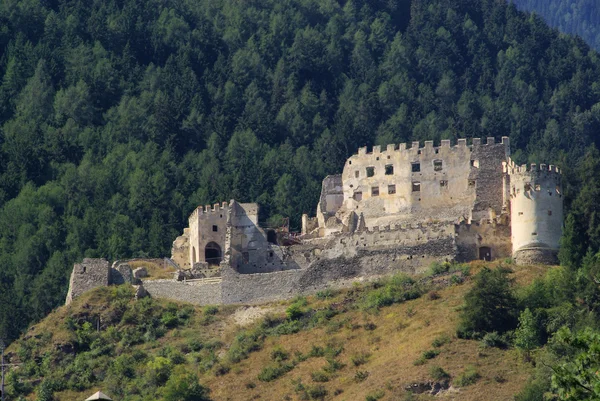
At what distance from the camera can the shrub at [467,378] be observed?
6450 centimetres

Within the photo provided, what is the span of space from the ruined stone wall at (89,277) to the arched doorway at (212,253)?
203 inches

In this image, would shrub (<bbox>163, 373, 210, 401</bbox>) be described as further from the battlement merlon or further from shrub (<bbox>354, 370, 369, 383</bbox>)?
the battlement merlon

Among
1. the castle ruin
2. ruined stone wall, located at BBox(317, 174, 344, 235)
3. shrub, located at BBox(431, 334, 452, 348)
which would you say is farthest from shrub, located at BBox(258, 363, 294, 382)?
ruined stone wall, located at BBox(317, 174, 344, 235)

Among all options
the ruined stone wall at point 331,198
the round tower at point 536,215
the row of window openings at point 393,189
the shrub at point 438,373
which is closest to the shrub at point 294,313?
the round tower at point 536,215

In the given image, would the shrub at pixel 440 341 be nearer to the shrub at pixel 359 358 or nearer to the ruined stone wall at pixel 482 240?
Answer: the shrub at pixel 359 358

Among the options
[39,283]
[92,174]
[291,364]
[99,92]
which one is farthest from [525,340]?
[99,92]

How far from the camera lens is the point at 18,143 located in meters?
119

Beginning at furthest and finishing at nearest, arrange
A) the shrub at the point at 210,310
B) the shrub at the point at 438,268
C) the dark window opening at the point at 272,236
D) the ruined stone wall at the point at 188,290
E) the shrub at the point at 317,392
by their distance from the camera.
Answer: the dark window opening at the point at 272,236 → the ruined stone wall at the point at 188,290 → the shrub at the point at 210,310 → the shrub at the point at 438,268 → the shrub at the point at 317,392

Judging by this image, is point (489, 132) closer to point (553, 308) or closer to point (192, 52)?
point (192, 52)

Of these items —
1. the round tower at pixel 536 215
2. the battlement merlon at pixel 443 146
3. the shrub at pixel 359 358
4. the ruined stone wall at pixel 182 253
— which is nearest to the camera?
the shrub at pixel 359 358

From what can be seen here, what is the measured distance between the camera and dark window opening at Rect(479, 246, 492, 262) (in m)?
76.2

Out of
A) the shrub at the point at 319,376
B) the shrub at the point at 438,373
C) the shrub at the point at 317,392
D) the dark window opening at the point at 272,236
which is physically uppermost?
the dark window opening at the point at 272,236

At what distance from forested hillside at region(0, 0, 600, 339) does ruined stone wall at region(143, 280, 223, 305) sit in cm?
1295

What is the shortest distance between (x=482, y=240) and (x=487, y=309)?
8.62 metres
